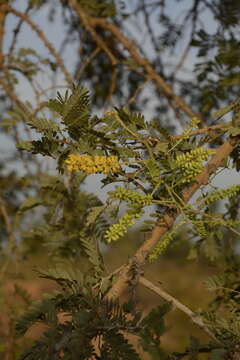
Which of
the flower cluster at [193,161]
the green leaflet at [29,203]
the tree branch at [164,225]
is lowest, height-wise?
the tree branch at [164,225]

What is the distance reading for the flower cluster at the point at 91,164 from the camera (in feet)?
2.18

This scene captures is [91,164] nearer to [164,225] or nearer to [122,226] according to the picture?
[122,226]

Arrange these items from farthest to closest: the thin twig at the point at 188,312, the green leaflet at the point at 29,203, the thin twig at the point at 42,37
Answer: the thin twig at the point at 42,37, the green leaflet at the point at 29,203, the thin twig at the point at 188,312

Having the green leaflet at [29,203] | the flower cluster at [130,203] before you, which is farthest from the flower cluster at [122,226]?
the green leaflet at [29,203]

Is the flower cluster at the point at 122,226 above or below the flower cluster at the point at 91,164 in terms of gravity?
below

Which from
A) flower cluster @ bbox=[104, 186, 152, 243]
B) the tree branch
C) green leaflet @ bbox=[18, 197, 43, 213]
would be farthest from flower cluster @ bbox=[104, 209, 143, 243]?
green leaflet @ bbox=[18, 197, 43, 213]

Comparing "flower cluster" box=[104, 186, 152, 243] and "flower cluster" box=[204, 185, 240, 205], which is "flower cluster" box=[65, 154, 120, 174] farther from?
"flower cluster" box=[204, 185, 240, 205]

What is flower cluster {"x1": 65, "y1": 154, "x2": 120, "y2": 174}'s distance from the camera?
2.18 ft

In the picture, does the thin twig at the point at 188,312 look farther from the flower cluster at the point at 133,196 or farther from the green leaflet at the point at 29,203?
the green leaflet at the point at 29,203

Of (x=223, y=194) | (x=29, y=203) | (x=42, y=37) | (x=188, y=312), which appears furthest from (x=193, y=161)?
(x=42, y=37)

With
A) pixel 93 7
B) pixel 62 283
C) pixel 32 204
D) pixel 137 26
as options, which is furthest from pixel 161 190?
pixel 137 26

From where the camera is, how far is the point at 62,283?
846mm

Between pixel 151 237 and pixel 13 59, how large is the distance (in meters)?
1.16

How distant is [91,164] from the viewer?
0.67m
